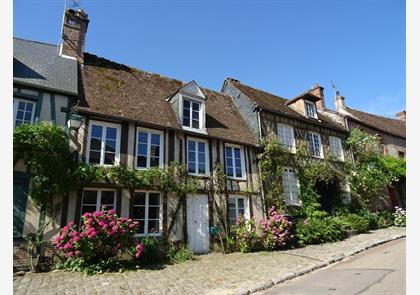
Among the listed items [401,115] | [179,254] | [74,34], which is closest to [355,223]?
[179,254]

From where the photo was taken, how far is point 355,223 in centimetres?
1356

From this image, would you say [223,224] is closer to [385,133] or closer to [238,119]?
[238,119]

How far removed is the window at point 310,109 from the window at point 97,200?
12194mm

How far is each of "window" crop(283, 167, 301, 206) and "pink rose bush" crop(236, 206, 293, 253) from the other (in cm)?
273

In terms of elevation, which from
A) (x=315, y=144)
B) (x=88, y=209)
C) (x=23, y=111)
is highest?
(x=315, y=144)

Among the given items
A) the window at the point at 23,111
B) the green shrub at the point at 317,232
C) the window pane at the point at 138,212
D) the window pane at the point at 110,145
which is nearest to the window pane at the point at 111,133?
the window pane at the point at 110,145

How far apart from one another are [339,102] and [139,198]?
17.1 m

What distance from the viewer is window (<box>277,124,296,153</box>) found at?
15320mm

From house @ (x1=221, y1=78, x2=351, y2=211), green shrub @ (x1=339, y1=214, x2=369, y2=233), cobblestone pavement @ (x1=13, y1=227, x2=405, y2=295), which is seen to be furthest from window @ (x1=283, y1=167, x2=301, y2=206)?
cobblestone pavement @ (x1=13, y1=227, x2=405, y2=295)

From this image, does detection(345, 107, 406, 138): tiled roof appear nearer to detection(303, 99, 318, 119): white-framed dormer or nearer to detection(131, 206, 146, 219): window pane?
detection(303, 99, 318, 119): white-framed dormer

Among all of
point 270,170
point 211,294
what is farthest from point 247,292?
point 270,170

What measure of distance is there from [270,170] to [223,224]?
11.8ft

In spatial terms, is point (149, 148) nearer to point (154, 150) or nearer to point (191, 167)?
point (154, 150)

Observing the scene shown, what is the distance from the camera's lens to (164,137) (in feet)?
37.4
